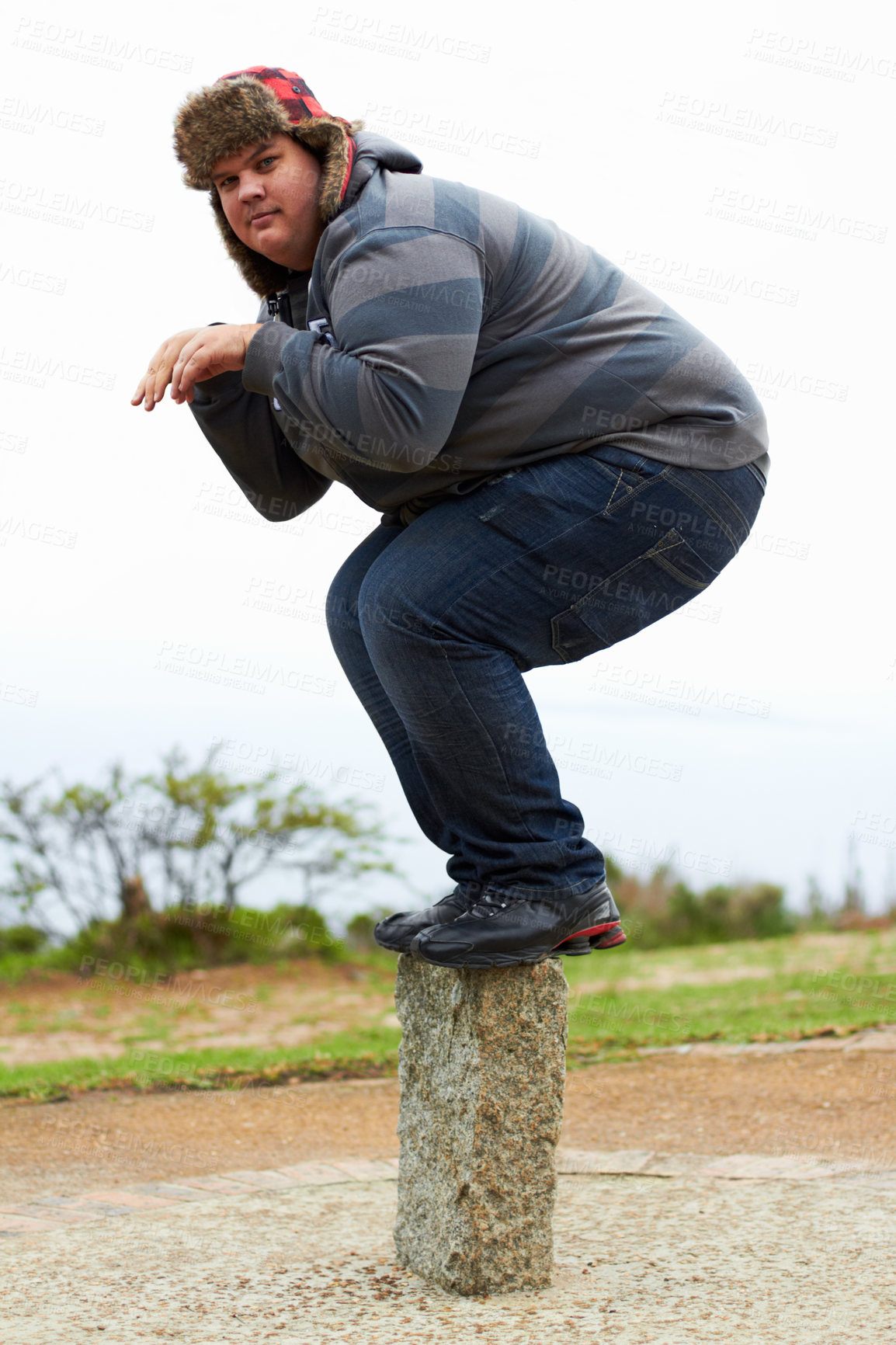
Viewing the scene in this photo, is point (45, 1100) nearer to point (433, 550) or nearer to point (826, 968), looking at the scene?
point (433, 550)

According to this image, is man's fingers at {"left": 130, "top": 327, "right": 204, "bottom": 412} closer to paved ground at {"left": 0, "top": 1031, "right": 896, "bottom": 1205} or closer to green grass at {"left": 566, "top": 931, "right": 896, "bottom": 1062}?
paved ground at {"left": 0, "top": 1031, "right": 896, "bottom": 1205}

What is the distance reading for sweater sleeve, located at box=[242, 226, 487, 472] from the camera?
2363mm

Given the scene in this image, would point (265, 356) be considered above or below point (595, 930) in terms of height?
above

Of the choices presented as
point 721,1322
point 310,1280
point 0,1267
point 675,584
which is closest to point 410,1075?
point 310,1280

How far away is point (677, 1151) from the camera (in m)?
4.40

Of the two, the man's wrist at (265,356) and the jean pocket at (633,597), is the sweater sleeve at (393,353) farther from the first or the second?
the jean pocket at (633,597)

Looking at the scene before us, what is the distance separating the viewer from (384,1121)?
4.90 metres

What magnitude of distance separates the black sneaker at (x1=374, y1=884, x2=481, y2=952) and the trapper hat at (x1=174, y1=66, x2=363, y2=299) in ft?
4.79

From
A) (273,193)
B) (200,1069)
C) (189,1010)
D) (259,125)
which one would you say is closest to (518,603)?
(273,193)

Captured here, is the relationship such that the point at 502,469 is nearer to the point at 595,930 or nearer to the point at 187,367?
the point at 187,367

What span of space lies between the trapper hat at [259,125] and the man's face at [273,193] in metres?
0.02

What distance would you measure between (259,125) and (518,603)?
1117 mm

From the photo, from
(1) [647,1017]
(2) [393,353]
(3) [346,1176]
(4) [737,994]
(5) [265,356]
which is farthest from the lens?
(4) [737,994]

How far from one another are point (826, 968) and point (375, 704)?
544 centimetres
